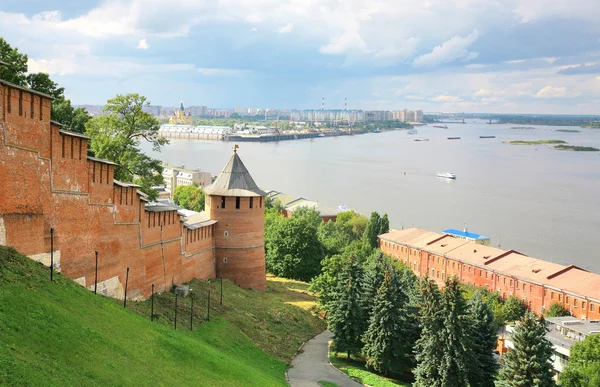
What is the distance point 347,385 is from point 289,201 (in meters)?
51.1

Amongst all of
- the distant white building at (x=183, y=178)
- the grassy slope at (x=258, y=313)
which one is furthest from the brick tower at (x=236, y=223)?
the distant white building at (x=183, y=178)

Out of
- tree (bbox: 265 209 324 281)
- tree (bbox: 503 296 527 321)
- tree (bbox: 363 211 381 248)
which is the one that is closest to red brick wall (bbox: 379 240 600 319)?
tree (bbox: 363 211 381 248)

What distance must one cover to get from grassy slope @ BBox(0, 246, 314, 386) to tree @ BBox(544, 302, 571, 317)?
25172mm

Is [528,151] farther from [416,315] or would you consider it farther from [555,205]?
[416,315]

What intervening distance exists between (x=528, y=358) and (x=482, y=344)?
374 centimetres

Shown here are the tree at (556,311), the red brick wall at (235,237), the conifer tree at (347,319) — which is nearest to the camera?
the conifer tree at (347,319)

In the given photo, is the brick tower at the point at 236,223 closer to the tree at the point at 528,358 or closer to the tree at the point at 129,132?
the tree at the point at 129,132

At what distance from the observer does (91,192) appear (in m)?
17.2

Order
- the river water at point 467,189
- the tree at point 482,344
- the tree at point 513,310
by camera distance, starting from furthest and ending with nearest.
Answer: the river water at point 467,189 → the tree at point 513,310 → the tree at point 482,344

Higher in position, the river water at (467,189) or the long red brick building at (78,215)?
the long red brick building at (78,215)

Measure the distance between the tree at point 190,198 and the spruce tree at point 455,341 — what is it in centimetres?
4721

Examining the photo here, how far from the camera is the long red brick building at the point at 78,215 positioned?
14.2 m

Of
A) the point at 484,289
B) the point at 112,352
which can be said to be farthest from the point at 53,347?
the point at 484,289

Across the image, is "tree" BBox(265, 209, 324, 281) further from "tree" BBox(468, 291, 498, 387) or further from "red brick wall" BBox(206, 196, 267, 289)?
"tree" BBox(468, 291, 498, 387)
